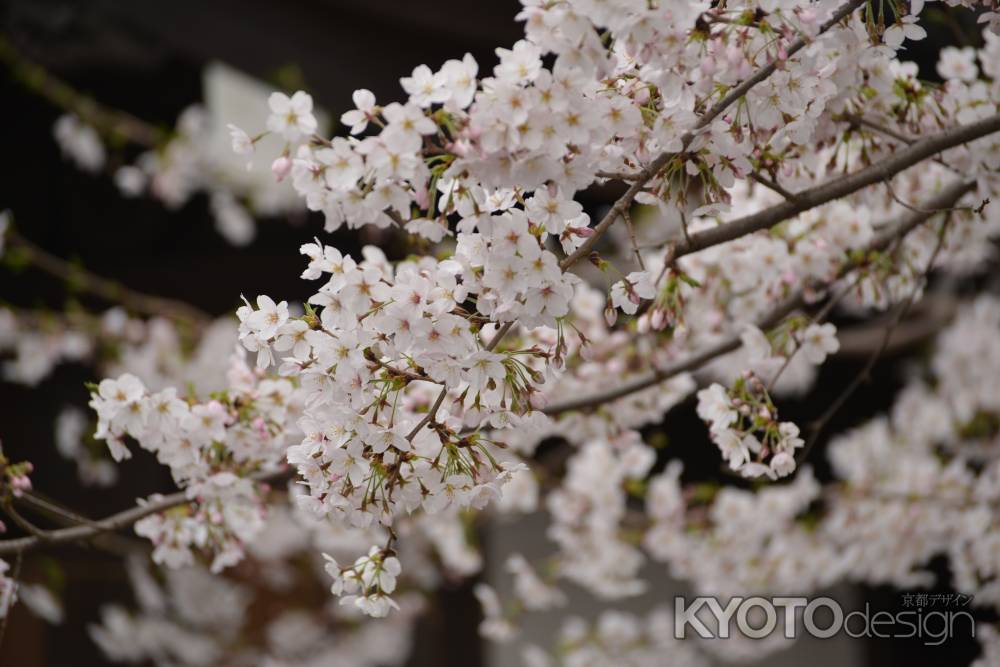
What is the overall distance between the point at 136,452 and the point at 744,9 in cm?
391

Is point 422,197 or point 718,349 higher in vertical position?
point 718,349

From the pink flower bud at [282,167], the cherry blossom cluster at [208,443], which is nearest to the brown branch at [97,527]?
the cherry blossom cluster at [208,443]

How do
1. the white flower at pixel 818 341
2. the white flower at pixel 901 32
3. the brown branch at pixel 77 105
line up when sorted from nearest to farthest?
the white flower at pixel 901 32 → the white flower at pixel 818 341 → the brown branch at pixel 77 105

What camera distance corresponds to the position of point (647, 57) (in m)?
1.15

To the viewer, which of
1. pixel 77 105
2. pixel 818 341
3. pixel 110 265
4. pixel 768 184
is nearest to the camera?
pixel 768 184

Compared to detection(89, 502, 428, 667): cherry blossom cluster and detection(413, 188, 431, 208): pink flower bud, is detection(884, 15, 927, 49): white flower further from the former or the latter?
detection(89, 502, 428, 667): cherry blossom cluster

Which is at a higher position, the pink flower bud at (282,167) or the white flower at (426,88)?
the pink flower bud at (282,167)

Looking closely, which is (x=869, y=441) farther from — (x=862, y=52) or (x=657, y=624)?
(x=862, y=52)

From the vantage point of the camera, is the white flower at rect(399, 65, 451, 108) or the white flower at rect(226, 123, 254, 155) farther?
the white flower at rect(226, 123, 254, 155)

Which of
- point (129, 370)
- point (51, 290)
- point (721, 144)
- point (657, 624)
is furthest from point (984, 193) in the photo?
point (51, 290)

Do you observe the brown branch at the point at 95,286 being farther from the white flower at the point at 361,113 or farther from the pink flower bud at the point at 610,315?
the pink flower bud at the point at 610,315

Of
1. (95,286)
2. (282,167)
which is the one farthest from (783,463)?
(95,286)

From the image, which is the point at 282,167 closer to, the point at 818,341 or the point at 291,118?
the point at 291,118

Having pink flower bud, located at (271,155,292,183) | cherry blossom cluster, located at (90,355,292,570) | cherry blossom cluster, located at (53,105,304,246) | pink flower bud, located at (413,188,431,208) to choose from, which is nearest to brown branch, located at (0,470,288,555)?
cherry blossom cluster, located at (90,355,292,570)
